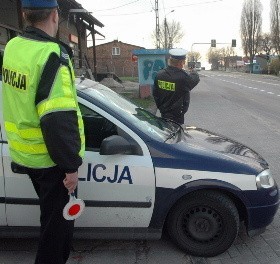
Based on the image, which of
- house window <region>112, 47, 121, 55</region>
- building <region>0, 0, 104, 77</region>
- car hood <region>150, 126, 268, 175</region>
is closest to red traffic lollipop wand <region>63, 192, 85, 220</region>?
car hood <region>150, 126, 268, 175</region>

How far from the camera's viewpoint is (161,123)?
3.79 metres

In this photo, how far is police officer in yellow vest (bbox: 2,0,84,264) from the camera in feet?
6.39

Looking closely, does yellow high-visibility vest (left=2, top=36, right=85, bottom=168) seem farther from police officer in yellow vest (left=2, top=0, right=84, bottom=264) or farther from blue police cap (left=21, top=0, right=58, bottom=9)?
blue police cap (left=21, top=0, right=58, bottom=9)

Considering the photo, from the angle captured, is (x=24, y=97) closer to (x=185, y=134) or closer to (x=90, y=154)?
(x=90, y=154)

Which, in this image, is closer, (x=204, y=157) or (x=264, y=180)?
(x=204, y=157)

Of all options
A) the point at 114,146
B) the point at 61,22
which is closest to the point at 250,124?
the point at 114,146

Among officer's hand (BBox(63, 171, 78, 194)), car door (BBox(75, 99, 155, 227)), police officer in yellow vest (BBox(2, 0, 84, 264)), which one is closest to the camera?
police officer in yellow vest (BBox(2, 0, 84, 264))

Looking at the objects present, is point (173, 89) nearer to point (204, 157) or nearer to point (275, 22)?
point (204, 157)

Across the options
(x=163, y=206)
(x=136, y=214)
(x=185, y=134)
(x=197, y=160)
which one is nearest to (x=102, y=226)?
(x=136, y=214)

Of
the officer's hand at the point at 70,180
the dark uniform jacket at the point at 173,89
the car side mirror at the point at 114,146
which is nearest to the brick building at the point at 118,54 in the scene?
the dark uniform jacket at the point at 173,89

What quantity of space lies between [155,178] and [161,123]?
984 mm

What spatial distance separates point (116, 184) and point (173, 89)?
2408 millimetres

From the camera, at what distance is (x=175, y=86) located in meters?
4.97

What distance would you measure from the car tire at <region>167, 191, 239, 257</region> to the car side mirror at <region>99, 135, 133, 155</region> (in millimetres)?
701
